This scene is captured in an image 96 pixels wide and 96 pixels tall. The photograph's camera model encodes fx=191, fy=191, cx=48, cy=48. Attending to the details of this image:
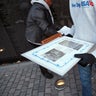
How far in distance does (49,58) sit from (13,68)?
3676mm

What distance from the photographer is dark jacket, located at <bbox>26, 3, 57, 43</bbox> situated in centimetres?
394

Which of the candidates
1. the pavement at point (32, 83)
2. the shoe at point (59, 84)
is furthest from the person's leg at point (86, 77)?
the shoe at point (59, 84)

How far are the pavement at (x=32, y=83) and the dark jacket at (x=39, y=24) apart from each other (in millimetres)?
1049

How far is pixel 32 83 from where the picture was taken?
181 inches

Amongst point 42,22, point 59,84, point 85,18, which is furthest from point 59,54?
point 59,84

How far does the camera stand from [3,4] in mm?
5375

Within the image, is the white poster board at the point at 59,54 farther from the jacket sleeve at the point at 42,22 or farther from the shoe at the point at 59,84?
the shoe at the point at 59,84

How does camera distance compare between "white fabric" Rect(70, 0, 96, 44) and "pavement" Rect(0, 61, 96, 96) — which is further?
"pavement" Rect(0, 61, 96, 96)

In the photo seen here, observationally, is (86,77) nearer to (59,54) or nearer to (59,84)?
(59,54)

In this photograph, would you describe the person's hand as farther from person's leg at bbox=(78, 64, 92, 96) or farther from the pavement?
the pavement

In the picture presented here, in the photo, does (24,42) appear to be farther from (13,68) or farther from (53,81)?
(53,81)

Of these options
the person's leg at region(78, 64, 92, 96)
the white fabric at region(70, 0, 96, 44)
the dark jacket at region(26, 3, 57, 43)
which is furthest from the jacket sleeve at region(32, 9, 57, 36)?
the white fabric at region(70, 0, 96, 44)

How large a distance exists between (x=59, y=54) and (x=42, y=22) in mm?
1830

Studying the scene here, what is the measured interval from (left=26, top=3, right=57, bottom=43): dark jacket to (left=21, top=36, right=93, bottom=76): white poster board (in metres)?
1.41
